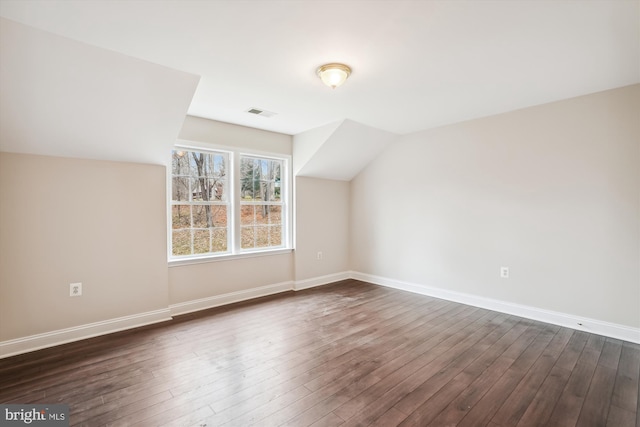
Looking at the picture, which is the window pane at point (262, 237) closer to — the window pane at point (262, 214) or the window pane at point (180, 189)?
the window pane at point (262, 214)

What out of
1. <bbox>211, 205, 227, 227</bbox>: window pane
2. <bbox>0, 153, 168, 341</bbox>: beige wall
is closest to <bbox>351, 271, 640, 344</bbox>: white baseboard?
<bbox>211, 205, 227, 227</bbox>: window pane

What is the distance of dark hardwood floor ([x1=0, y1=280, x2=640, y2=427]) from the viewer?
1.85 meters

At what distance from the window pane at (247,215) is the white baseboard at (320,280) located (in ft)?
3.99

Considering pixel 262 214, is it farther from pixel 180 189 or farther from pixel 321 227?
pixel 180 189

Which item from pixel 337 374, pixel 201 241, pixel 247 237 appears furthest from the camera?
pixel 247 237

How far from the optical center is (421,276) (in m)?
4.46

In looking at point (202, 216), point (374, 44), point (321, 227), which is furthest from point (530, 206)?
point (202, 216)

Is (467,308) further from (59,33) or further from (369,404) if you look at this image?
(59,33)

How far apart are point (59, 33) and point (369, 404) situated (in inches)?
126

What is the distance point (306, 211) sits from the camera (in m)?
4.81

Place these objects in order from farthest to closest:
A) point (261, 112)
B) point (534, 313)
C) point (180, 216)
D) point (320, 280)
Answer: point (320, 280)
point (180, 216)
point (261, 112)
point (534, 313)

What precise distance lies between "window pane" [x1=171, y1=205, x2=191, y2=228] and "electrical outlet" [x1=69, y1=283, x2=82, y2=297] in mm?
1083

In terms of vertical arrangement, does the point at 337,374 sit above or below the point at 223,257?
below

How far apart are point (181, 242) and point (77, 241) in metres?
1.04
